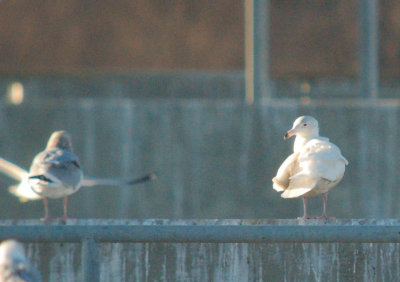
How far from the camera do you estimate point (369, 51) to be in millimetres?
11766

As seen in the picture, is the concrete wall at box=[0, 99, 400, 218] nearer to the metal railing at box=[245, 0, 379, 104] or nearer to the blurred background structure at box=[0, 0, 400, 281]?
the blurred background structure at box=[0, 0, 400, 281]

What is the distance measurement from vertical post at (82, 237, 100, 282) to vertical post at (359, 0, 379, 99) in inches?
308

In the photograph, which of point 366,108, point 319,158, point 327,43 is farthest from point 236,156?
point 327,43

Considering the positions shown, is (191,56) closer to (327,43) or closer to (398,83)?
(327,43)

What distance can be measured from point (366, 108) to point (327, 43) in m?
4.88

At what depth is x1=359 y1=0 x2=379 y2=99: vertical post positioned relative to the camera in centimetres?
1154

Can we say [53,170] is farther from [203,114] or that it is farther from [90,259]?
[90,259]

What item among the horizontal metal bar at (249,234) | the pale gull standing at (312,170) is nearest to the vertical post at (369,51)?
the pale gull standing at (312,170)

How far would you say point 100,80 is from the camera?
16.1 m

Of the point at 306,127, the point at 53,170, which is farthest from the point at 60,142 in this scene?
the point at 306,127

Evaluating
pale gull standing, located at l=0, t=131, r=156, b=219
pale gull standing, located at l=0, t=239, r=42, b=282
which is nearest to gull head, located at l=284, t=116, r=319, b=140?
pale gull standing, located at l=0, t=131, r=156, b=219

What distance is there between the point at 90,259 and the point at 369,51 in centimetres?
821

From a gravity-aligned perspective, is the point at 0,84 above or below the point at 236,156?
above

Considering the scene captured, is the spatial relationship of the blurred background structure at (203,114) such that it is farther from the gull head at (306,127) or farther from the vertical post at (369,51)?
the gull head at (306,127)
